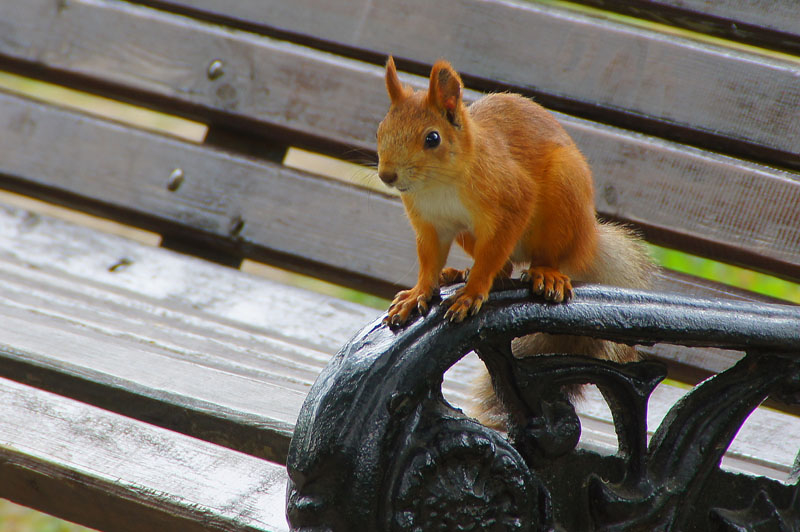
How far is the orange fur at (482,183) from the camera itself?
1.06 meters

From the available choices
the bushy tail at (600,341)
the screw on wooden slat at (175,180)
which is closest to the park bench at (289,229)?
the screw on wooden slat at (175,180)

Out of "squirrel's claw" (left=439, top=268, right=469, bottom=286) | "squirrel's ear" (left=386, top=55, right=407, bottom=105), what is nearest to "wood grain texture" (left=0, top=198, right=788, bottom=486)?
"squirrel's claw" (left=439, top=268, right=469, bottom=286)

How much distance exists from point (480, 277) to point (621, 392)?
20cm

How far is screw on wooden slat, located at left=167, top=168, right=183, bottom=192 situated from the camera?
83.4 inches

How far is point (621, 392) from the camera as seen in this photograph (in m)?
0.94

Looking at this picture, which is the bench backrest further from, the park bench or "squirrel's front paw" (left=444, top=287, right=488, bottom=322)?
"squirrel's front paw" (left=444, top=287, right=488, bottom=322)

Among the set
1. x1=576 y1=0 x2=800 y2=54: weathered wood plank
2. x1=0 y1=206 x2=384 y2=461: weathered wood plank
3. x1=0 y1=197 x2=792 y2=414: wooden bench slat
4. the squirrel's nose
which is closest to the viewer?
the squirrel's nose

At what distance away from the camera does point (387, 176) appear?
1.05 metres

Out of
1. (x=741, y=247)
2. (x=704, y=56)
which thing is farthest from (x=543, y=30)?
(x=741, y=247)

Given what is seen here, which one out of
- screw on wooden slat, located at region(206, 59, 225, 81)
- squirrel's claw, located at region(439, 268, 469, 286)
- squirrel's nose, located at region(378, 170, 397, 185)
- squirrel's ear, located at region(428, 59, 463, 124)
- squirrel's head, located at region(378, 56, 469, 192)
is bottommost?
screw on wooden slat, located at region(206, 59, 225, 81)

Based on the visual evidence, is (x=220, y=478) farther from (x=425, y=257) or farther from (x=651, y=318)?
(x=651, y=318)

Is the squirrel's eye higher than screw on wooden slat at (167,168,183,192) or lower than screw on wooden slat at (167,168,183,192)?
higher

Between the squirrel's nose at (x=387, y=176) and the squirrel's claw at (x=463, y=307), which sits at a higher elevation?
the squirrel's nose at (x=387, y=176)

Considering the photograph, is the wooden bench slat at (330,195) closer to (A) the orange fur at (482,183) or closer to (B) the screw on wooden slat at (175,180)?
(B) the screw on wooden slat at (175,180)
